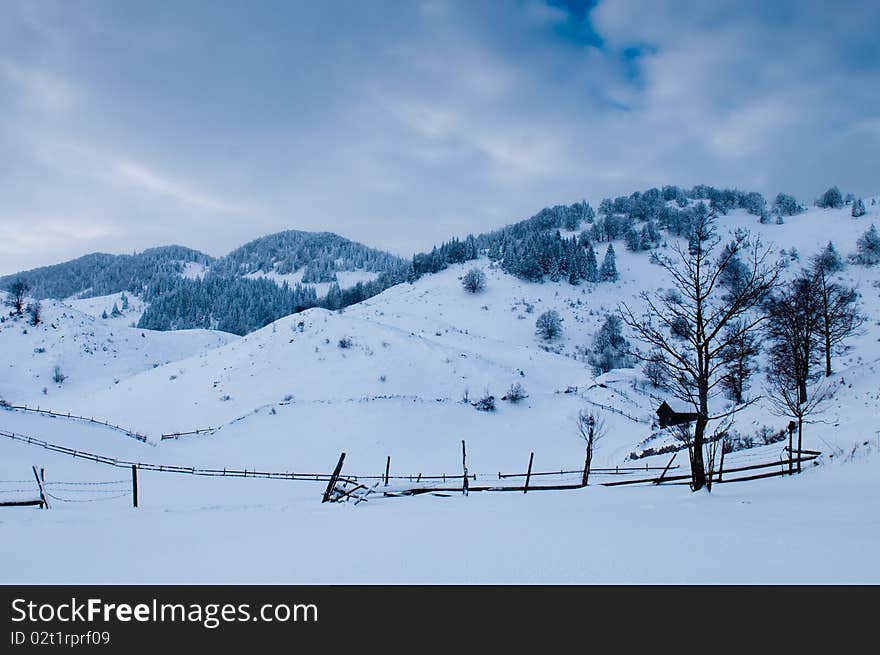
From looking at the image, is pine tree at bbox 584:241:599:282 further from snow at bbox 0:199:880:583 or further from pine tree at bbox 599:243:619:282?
snow at bbox 0:199:880:583

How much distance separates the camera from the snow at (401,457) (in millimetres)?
6633

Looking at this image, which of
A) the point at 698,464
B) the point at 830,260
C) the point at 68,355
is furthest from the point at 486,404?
the point at 830,260

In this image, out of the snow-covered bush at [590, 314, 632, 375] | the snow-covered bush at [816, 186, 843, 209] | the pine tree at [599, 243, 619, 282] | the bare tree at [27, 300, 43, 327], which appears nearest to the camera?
the snow-covered bush at [590, 314, 632, 375]

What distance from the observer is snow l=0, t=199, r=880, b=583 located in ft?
21.8

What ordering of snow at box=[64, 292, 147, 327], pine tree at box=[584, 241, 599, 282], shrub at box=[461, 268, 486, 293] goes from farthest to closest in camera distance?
snow at box=[64, 292, 147, 327], pine tree at box=[584, 241, 599, 282], shrub at box=[461, 268, 486, 293]

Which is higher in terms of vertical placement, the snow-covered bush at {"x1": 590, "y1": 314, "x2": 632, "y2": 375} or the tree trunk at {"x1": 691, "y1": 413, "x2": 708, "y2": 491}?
the snow-covered bush at {"x1": 590, "y1": 314, "x2": 632, "y2": 375}

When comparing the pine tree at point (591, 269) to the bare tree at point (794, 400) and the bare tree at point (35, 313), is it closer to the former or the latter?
the bare tree at point (794, 400)

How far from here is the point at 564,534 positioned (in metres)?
8.09

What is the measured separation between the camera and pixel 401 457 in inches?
1344

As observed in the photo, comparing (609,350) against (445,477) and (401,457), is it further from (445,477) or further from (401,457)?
(445,477)

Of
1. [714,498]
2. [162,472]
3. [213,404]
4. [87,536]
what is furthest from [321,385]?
[714,498]

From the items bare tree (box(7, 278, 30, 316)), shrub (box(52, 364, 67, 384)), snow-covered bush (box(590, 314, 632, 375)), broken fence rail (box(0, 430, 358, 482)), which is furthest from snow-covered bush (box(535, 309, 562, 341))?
bare tree (box(7, 278, 30, 316))

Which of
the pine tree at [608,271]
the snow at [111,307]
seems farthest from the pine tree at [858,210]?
the snow at [111,307]
